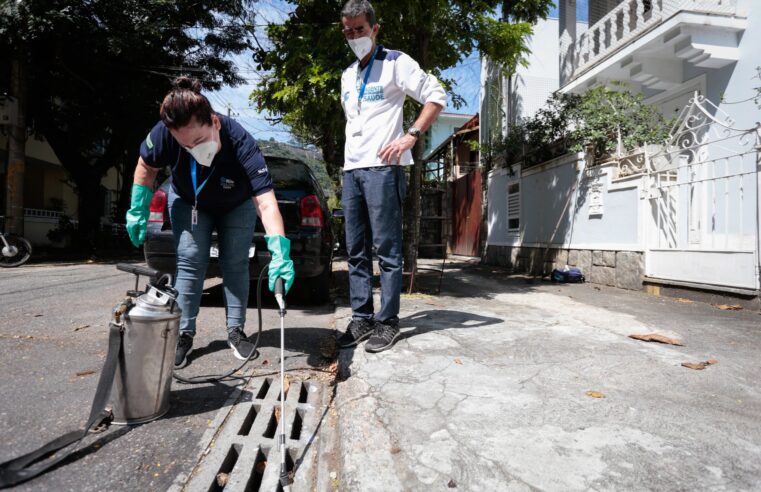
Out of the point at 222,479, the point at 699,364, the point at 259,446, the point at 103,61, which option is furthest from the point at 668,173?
the point at 103,61

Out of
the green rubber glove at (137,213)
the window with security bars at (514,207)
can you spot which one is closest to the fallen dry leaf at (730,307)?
the green rubber glove at (137,213)

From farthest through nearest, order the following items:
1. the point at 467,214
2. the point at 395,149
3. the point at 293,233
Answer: the point at 467,214 < the point at 293,233 < the point at 395,149

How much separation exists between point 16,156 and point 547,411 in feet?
43.8

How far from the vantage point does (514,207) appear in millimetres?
10609

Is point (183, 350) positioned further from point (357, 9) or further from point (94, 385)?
point (357, 9)

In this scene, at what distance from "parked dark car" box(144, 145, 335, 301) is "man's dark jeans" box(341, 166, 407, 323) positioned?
1351 millimetres

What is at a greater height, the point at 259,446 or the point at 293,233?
the point at 293,233

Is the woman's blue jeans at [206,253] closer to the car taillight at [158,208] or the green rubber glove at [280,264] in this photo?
the green rubber glove at [280,264]

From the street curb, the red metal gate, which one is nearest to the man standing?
the street curb

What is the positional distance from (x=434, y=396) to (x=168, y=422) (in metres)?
1.12

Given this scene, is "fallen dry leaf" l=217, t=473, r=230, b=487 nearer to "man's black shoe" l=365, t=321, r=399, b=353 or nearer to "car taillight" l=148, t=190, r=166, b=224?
"man's black shoe" l=365, t=321, r=399, b=353

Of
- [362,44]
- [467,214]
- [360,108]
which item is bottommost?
[360,108]

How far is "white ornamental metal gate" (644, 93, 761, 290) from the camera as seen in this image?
15.1 ft

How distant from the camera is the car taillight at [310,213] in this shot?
13.9ft
